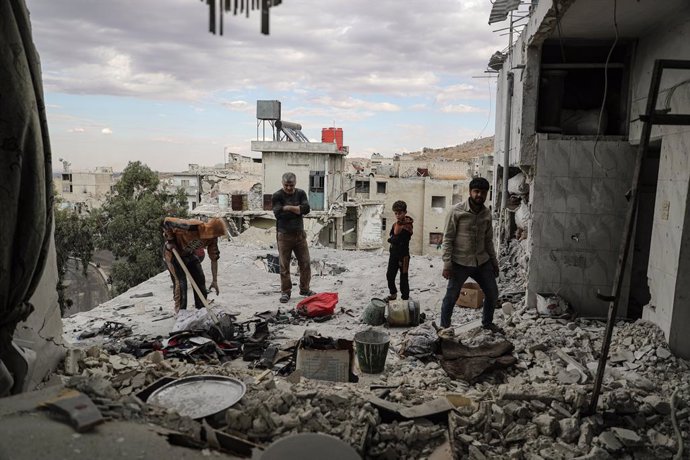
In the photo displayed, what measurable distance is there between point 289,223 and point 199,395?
4324 mm

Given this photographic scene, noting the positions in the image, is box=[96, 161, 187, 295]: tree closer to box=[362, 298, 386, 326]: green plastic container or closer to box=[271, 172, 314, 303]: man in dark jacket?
box=[271, 172, 314, 303]: man in dark jacket

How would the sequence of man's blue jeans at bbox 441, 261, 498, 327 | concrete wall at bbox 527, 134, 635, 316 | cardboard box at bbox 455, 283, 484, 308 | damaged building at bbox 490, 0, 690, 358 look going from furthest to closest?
cardboard box at bbox 455, 283, 484, 308 → concrete wall at bbox 527, 134, 635, 316 → man's blue jeans at bbox 441, 261, 498, 327 → damaged building at bbox 490, 0, 690, 358

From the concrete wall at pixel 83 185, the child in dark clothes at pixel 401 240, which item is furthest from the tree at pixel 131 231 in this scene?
the concrete wall at pixel 83 185

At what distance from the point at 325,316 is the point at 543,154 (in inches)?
145

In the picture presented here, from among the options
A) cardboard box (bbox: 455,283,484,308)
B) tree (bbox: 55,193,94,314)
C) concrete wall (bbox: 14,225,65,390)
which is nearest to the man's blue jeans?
cardboard box (bbox: 455,283,484,308)

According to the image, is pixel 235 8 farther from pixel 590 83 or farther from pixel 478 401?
pixel 590 83

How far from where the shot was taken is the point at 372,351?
4594 mm

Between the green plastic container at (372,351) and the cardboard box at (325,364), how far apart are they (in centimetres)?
21

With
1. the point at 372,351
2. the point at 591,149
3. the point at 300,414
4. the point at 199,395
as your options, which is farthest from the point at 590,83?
the point at 199,395

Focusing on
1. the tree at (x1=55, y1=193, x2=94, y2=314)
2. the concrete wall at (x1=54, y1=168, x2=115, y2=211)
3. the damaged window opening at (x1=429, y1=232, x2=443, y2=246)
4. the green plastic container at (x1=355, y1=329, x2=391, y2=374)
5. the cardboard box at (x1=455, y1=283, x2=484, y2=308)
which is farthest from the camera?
the concrete wall at (x1=54, y1=168, x2=115, y2=211)

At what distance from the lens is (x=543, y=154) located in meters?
6.09

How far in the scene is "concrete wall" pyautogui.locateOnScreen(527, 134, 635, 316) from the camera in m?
5.93

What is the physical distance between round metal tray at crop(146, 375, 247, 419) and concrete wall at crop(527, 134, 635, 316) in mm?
4542

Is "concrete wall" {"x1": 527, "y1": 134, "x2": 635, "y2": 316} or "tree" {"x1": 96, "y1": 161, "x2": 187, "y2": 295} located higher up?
"concrete wall" {"x1": 527, "y1": 134, "x2": 635, "y2": 316}
